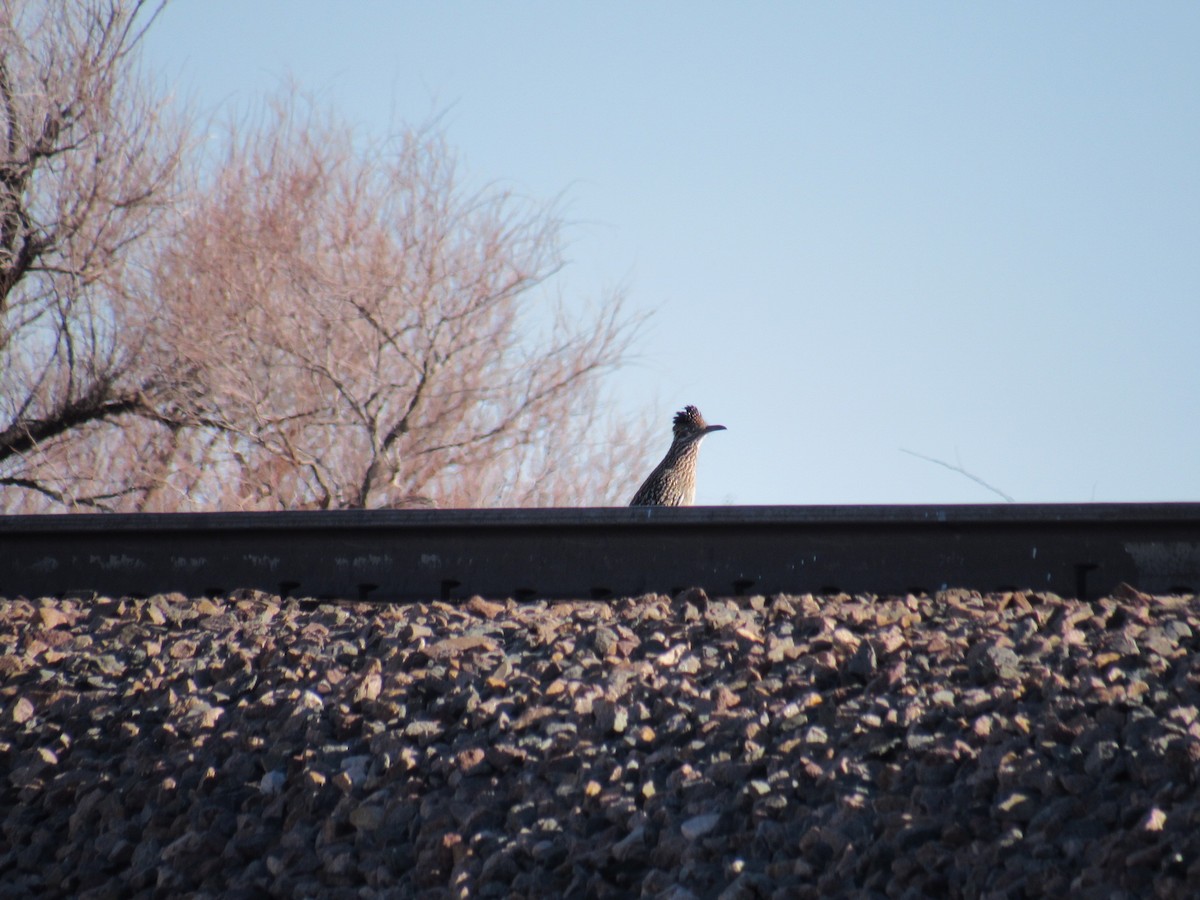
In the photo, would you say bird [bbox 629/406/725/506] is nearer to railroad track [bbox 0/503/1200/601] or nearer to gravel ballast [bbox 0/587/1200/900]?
railroad track [bbox 0/503/1200/601]

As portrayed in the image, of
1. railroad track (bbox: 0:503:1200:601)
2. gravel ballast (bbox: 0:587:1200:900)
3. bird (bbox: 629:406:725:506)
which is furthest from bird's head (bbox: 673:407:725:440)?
gravel ballast (bbox: 0:587:1200:900)

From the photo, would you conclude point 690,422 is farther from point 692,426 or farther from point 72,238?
point 72,238

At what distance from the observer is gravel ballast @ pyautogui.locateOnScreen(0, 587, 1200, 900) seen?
3428mm

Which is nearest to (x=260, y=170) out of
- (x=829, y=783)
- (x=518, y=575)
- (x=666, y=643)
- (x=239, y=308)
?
(x=239, y=308)

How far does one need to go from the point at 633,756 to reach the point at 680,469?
5.44 m

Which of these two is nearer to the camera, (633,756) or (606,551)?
(633,756)

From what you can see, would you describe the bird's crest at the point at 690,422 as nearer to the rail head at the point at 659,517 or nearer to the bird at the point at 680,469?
the bird at the point at 680,469

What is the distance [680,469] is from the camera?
9477mm

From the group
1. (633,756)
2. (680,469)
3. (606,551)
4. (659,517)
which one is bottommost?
(633,756)

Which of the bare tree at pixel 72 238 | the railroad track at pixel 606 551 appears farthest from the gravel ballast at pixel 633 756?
the bare tree at pixel 72 238

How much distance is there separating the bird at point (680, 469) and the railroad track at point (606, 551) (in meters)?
2.56

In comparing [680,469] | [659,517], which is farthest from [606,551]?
[680,469]

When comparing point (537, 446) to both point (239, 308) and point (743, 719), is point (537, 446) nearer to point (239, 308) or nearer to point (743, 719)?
point (239, 308)

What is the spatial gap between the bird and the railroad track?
8.39 ft
